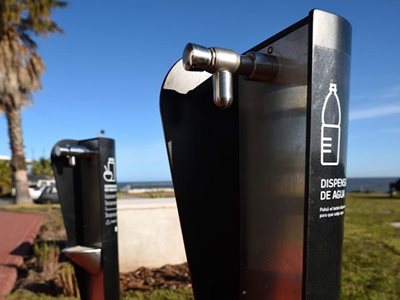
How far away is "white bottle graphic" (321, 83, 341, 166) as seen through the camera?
1040mm

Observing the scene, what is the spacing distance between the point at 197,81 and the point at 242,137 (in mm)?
272

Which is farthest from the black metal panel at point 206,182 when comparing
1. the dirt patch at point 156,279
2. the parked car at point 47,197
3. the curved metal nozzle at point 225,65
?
the parked car at point 47,197

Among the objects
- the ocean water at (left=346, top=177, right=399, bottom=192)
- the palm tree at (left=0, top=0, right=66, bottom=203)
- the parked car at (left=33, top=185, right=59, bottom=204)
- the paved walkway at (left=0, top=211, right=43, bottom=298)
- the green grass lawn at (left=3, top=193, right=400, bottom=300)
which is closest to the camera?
the green grass lawn at (left=3, top=193, right=400, bottom=300)

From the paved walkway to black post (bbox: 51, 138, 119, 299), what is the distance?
208cm

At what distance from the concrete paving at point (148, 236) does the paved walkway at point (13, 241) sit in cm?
150

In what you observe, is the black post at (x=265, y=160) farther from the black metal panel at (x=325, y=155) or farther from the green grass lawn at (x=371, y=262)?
the green grass lawn at (x=371, y=262)

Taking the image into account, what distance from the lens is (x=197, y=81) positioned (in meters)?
1.42

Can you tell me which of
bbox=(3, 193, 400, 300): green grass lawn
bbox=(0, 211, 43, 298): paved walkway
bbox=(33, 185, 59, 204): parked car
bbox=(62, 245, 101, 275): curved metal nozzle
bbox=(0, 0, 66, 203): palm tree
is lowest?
bbox=(33, 185, 59, 204): parked car

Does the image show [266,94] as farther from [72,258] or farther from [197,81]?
[72,258]

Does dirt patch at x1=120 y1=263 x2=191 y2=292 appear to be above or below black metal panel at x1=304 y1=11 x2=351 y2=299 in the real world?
below

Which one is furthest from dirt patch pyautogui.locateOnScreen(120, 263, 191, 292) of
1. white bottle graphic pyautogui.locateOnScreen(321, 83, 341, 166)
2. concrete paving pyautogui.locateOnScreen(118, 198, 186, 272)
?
white bottle graphic pyautogui.locateOnScreen(321, 83, 341, 166)

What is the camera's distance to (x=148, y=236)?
543cm

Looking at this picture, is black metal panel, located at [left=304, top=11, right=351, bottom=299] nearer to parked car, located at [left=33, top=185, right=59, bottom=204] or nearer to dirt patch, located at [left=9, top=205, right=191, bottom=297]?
dirt patch, located at [left=9, top=205, right=191, bottom=297]

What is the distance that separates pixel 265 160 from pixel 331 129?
0.24 metres
